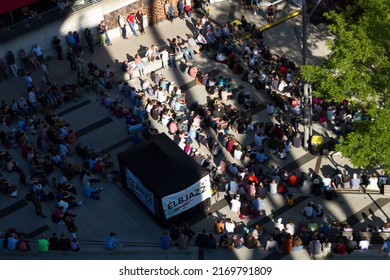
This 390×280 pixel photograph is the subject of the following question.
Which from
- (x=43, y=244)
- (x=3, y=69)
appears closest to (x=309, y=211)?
(x=43, y=244)

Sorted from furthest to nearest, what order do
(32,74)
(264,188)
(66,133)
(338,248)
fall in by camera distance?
(32,74) → (66,133) → (264,188) → (338,248)

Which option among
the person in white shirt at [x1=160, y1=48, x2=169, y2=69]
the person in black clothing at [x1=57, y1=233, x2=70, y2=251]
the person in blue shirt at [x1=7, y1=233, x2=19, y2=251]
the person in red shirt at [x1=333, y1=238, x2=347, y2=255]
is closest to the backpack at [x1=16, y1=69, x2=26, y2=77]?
the person in white shirt at [x1=160, y1=48, x2=169, y2=69]

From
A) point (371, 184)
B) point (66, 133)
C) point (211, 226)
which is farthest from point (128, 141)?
point (371, 184)

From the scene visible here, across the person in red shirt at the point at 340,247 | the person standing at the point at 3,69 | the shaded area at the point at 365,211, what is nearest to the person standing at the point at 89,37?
the person standing at the point at 3,69

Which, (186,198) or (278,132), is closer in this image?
(186,198)

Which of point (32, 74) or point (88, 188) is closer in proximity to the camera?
point (88, 188)

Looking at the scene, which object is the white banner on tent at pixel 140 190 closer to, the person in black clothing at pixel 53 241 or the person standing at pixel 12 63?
the person in black clothing at pixel 53 241

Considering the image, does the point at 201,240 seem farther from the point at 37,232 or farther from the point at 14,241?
the point at 14,241

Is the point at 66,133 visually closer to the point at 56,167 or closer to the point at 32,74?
the point at 56,167
